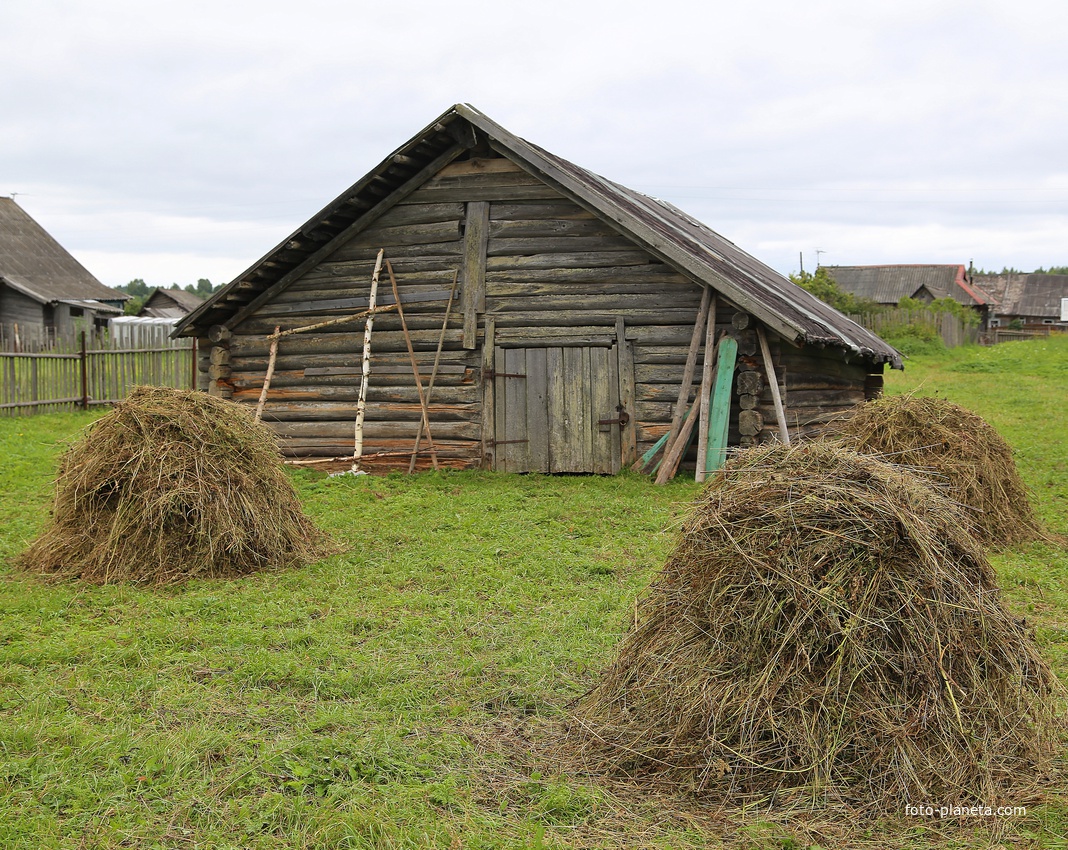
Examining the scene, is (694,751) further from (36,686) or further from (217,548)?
(217,548)

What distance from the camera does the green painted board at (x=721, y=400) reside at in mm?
12531

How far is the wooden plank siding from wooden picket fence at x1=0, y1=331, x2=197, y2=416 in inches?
180

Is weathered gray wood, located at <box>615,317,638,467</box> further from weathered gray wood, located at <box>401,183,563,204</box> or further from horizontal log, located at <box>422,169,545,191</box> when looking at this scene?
horizontal log, located at <box>422,169,545,191</box>

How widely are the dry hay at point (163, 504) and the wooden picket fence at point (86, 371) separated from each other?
33.2ft

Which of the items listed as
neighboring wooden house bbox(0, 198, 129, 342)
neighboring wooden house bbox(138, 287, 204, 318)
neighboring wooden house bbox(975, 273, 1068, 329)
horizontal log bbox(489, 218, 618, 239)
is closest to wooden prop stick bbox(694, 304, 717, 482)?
horizontal log bbox(489, 218, 618, 239)

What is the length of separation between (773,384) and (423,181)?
19.5 ft

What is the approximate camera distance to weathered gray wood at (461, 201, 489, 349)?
45.9 feet

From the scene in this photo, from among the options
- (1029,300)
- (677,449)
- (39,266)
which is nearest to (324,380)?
(677,449)

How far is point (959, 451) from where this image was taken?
9.53 meters

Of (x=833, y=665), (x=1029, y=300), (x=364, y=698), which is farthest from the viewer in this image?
(x=1029, y=300)

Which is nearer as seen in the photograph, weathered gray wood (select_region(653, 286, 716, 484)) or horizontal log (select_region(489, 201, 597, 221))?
weathered gray wood (select_region(653, 286, 716, 484))

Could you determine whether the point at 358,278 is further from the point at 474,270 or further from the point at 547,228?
the point at 547,228

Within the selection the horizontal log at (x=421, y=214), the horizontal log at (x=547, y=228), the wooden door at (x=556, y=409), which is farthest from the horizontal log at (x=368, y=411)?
the horizontal log at (x=421, y=214)

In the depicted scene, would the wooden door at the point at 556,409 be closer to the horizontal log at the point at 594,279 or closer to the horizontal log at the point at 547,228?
the horizontal log at the point at 594,279
